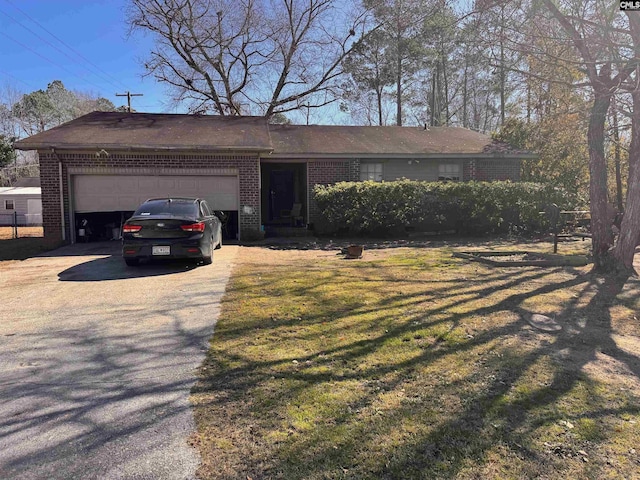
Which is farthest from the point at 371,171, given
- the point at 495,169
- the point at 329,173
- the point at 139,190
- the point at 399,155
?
the point at 139,190

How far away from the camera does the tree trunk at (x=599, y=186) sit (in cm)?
816

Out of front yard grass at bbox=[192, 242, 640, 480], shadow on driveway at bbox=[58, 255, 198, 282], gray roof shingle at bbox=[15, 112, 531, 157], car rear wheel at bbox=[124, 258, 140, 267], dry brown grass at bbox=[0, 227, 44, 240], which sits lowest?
front yard grass at bbox=[192, 242, 640, 480]

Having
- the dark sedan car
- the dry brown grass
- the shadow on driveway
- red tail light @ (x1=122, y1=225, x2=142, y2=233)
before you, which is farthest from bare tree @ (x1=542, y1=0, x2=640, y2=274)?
the dry brown grass

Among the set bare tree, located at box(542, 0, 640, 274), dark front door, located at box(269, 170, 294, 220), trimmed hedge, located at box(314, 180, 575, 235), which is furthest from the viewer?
dark front door, located at box(269, 170, 294, 220)

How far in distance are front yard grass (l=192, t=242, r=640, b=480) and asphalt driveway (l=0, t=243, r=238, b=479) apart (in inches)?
9.8

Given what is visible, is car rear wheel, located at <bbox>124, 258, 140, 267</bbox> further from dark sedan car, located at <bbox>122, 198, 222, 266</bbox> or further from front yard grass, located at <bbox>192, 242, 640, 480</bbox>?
front yard grass, located at <bbox>192, 242, 640, 480</bbox>

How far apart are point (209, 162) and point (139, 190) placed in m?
2.23

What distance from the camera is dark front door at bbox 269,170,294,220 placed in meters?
19.9

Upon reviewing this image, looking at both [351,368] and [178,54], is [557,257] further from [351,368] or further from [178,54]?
[178,54]

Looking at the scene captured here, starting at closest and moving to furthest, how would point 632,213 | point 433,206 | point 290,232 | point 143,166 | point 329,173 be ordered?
point 632,213
point 143,166
point 433,206
point 290,232
point 329,173

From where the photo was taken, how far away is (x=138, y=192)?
13469 millimetres

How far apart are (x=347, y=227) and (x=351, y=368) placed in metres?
10.6

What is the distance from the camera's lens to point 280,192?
66.1ft

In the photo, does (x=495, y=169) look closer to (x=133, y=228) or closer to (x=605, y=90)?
(x=605, y=90)
